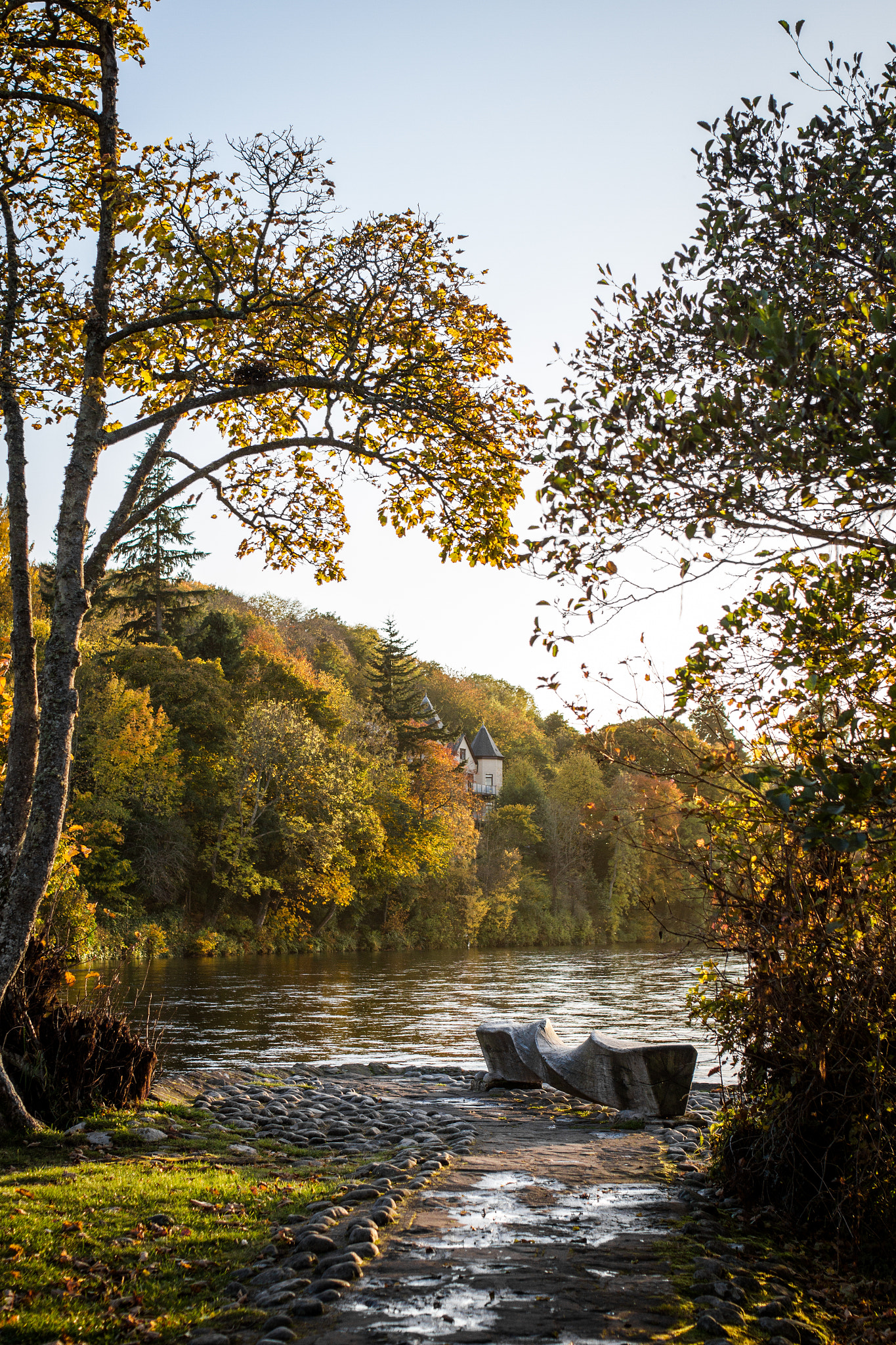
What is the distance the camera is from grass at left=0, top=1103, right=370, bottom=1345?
14.5 ft

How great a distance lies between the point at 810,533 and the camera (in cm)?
471

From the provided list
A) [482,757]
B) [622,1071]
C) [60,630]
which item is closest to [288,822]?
[622,1071]

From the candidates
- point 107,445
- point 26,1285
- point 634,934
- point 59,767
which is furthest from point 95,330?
point 634,934

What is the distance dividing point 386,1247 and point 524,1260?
0.80 meters

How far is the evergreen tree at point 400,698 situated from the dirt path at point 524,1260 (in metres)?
49.9

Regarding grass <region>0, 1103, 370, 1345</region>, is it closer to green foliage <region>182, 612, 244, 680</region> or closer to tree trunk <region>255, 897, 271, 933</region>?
tree trunk <region>255, 897, 271, 933</region>

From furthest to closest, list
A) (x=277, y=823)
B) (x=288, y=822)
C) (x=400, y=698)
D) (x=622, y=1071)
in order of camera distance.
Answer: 1. (x=400, y=698)
2. (x=277, y=823)
3. (x=288, y=822)
4. (x=622, y=1071)

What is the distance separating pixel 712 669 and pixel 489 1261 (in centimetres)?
345

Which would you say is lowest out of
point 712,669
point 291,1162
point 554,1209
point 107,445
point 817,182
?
point 291,1162

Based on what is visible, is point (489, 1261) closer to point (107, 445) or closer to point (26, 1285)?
point (26, 1285)

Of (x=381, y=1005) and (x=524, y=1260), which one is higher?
(x=524, y=1260)

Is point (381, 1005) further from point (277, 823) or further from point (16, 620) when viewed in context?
point (277, 823)

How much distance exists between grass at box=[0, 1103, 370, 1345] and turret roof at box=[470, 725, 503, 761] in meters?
74.9

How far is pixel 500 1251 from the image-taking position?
5324 millimetres
